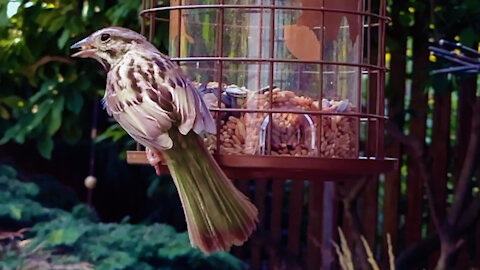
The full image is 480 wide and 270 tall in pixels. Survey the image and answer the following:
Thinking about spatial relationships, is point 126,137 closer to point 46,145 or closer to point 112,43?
point 46,145

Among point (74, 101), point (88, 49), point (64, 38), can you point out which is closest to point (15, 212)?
point (74, 101)

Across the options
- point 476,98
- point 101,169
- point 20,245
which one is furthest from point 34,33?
point 476,98

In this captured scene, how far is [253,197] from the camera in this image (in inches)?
215

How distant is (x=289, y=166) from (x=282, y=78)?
0.46 meters

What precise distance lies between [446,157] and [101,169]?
2016 mm

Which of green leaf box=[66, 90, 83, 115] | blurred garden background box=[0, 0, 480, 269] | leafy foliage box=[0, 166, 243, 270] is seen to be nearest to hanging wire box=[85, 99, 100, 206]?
blurred garden background box=[0, 0, 480, 269]

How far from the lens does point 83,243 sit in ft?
14.0

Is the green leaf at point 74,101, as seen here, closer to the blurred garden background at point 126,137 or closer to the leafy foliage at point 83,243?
the blurred garden background at point 126,137

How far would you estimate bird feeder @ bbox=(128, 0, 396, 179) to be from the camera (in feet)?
7.93

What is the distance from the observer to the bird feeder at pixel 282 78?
2.42m

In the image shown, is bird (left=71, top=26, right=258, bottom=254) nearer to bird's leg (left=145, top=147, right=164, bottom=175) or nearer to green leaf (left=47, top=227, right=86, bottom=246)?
bird's leg (left=145, top=147, right=164, bottom=175)

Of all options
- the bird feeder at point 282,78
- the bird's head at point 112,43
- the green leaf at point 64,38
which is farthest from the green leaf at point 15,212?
the bird's head at point 112,43

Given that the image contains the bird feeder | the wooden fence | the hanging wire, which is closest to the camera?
the bird feeder

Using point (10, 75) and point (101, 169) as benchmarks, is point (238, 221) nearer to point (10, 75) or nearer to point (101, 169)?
point (10, 75)
